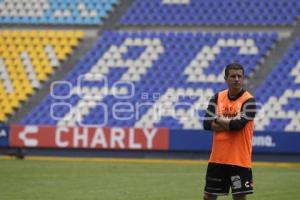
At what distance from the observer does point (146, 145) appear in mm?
22734

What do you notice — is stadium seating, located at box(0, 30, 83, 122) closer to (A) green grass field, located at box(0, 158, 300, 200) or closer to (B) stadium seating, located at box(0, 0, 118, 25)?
(B) stadium seating, located at box(0, 0, 118, 25)

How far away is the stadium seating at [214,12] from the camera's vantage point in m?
25.9

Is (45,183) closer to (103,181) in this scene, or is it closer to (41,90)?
(103,181)

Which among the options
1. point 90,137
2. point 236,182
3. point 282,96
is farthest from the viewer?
point 282,96

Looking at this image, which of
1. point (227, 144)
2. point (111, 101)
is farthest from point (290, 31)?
point (227, 144)

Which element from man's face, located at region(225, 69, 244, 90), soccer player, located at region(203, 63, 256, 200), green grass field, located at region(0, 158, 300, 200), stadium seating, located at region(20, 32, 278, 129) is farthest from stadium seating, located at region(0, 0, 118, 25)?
man's face, located at region(225, 69, 244, 90)

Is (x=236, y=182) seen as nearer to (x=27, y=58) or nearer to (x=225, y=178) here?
(x=225, y=178)

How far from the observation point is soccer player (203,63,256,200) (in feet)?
26.1

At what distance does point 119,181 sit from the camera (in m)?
15.0

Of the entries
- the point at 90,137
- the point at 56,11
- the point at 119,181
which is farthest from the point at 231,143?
the point at 56,11

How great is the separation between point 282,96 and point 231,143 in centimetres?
1602

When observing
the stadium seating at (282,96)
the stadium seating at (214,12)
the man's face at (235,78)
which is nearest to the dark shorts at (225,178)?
the man's face at (235,78)

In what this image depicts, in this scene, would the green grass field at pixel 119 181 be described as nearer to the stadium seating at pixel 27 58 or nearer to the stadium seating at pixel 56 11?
the stadium seating at pixel 27 58

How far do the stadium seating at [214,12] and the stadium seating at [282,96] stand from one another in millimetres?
1517
